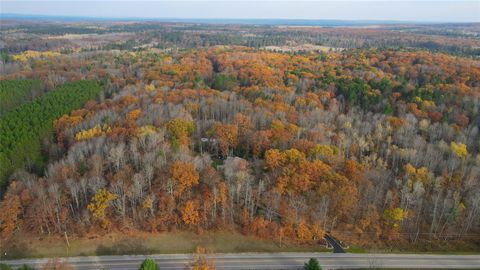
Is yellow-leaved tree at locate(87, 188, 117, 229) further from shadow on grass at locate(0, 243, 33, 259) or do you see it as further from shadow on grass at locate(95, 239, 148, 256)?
shadow on grass at locate(0, 243, 33, 259)

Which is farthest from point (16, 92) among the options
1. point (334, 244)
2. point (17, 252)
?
point (334, 244)

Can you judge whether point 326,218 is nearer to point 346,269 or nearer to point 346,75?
point 346,269

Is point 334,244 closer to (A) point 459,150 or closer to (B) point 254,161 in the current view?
(B) point 254,161

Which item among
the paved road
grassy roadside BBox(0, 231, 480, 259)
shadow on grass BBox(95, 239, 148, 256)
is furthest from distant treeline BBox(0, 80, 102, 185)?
the paved road

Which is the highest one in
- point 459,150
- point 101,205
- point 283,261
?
point 459,150

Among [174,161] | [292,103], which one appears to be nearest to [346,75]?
[292,103]

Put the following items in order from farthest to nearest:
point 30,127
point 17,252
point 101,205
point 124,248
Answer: point 30,127 → point 101,205 → point 124,248 → point 17,252
